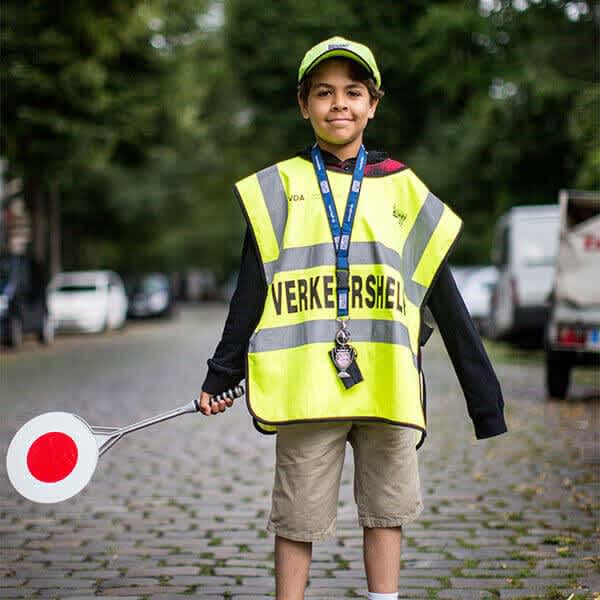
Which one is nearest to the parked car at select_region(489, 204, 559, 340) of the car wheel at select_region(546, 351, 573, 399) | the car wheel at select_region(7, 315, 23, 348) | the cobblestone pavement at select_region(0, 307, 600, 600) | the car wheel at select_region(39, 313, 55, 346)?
the car wheel at select_region(546, 351, 573, 399)

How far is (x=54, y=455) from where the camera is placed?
3.22 m

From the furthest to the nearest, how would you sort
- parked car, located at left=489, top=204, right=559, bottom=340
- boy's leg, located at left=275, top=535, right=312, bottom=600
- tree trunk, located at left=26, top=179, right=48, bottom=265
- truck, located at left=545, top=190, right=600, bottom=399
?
tree trunk, located at left=26, top=179, right=48, bottom=265 → parked car, located at left=489, top=204, right=559, bottom=340 → truck, located at left=545, top=190, right=600, bottom=399 → boy's leg, located at left=275, top=535, right=312, bottom=600

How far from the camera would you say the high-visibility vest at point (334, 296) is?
118 inches

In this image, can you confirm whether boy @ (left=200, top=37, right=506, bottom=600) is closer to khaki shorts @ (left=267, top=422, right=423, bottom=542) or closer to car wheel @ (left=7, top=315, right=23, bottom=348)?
khaki shorts @ (left=267, top=422, right=423, bottom=542)

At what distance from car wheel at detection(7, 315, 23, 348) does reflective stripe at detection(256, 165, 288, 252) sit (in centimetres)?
1812

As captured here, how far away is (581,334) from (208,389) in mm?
7907

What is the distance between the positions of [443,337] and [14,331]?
18425 millimetres

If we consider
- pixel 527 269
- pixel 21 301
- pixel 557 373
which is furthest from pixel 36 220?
pixel 557 373

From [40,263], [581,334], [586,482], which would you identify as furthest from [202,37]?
[586,482]

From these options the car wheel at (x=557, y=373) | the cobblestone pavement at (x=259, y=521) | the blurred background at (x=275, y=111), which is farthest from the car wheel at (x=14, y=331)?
the car wheel at (x=557, y=373)

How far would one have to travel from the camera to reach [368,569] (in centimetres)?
321

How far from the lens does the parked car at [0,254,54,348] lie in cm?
2061

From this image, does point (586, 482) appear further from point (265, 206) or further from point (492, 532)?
point (265, 206)

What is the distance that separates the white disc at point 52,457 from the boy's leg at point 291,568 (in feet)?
1.84
